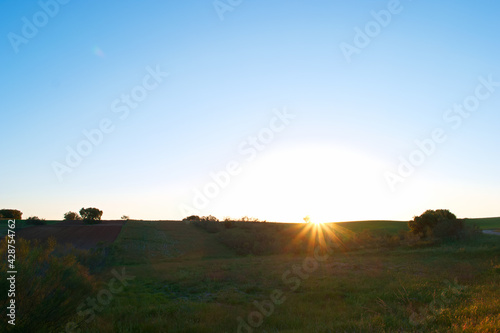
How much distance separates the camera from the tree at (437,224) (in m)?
34.8

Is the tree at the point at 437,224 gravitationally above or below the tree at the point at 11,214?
below

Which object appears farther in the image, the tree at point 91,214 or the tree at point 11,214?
the tree at point 11,214

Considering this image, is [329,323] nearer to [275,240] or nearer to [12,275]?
[12,275]

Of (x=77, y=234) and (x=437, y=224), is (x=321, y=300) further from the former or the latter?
(x=77, y=234)

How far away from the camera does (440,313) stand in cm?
847

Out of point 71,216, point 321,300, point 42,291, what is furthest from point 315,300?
point 71,216

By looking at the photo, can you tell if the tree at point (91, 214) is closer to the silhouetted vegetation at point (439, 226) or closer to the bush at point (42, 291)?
the silhouetted vegetation at point (439, 226)

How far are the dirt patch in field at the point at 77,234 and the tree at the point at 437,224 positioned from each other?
38.8 metres

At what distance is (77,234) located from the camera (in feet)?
152

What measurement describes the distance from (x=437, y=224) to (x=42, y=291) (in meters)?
38.5

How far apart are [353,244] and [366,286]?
28.8 metres

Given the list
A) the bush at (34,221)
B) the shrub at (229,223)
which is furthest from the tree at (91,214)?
the shrub at (229,223)

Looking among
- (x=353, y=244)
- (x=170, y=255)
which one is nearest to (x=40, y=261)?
(x=170, y=255)

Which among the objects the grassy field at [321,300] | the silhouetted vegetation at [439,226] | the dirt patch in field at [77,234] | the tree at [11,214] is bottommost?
the grassy field at [321,300]
